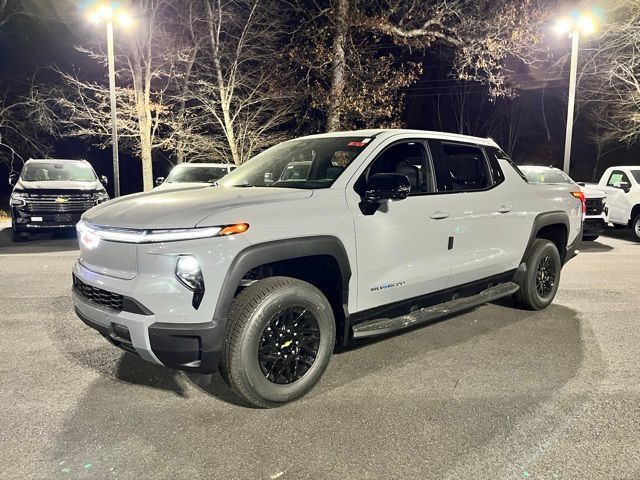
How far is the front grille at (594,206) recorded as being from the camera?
1098 centimetres

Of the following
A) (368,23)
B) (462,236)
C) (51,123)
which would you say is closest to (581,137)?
(368,23)

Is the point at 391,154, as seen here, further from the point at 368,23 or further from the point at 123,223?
the point at 368,23

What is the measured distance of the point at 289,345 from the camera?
3.50 meters

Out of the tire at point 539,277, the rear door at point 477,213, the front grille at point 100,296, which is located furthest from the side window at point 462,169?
the front grille at point 100,296

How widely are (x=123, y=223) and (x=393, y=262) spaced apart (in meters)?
1.93

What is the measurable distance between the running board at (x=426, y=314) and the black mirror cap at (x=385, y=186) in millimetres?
961

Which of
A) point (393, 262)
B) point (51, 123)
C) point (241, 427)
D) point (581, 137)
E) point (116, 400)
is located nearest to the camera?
point (241, 427)

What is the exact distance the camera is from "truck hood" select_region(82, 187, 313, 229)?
10.2 ft

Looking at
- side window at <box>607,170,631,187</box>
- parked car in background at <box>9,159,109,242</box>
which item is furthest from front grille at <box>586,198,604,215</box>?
parked car in background at <box>9,159,109,242</box>

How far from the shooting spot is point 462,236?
177 inches

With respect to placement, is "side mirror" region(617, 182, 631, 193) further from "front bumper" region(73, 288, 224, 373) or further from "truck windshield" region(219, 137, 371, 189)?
"front bumper" region(73, 288, 224, 373)

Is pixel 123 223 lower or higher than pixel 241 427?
higher

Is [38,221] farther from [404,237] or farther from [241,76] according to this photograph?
[241,76]

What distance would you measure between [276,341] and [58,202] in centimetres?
945
